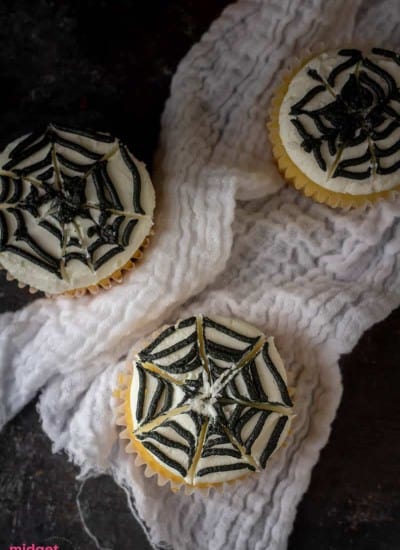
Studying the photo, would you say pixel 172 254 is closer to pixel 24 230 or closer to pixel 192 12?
pixel 24 230

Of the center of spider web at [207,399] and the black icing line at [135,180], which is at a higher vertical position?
the black icing line at [135,180]

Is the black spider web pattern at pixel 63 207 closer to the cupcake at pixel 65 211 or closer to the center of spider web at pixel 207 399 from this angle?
the cupcake at pixel 65 211

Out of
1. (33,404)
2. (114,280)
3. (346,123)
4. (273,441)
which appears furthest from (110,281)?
(346,123)

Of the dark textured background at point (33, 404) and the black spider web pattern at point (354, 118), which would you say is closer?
the black spider web pattern at point (354, 118)

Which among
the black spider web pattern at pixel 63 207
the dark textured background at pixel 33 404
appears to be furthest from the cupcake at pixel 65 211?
the dark textured background at pixel 33 404

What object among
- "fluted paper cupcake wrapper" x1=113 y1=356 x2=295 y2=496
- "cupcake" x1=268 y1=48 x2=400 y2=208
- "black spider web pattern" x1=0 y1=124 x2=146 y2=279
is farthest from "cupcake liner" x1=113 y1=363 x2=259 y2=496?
"cupcake" x1=268 y1=48 x2=400 y2=208

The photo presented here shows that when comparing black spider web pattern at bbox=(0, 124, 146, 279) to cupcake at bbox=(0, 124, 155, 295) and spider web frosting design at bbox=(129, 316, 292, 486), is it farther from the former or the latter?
spider web frosting design at bbox=(129, 316, 292, 486)

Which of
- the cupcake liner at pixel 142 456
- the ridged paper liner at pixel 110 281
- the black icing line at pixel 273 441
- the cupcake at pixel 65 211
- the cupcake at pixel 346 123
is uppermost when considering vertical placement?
the cupcake at pixel 346 123

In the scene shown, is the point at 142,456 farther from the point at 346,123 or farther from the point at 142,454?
the point at 346,123
